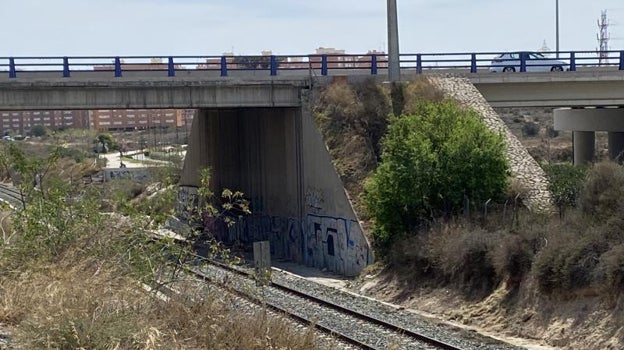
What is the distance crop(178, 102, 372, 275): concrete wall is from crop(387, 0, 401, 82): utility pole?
3.73 meters

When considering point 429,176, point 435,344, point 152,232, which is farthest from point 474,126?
point 152,232

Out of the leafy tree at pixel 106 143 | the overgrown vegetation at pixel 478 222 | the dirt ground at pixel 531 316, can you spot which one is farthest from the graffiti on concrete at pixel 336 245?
the leafy tree at pixel 106 143

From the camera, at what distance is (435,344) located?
63.7 ft

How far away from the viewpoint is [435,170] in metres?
27.9

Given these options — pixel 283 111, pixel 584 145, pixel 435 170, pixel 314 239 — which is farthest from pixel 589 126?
pixel 435 170

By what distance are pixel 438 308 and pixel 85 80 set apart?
57.9 ft

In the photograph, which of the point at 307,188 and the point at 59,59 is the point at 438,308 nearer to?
the point at 307,188

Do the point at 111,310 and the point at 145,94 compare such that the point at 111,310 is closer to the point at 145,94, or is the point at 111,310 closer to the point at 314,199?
Answer: the point at 314,199

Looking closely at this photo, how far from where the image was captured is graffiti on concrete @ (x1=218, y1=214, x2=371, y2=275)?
31.8 m

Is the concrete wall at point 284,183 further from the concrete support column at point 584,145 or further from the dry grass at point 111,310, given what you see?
the concrete support column at point 584,145

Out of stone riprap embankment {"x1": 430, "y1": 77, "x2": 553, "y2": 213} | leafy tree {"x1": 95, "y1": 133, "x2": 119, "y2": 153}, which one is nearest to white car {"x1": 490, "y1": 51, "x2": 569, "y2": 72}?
stone riprap embankment {"x1": 430, "y1": 77, "x2": 553, "y2": 213}

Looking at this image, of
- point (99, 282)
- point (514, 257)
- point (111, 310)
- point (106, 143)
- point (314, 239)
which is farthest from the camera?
point (106, 143)

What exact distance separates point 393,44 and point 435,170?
1034 cm

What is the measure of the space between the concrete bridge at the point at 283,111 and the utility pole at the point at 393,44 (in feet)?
4.05
